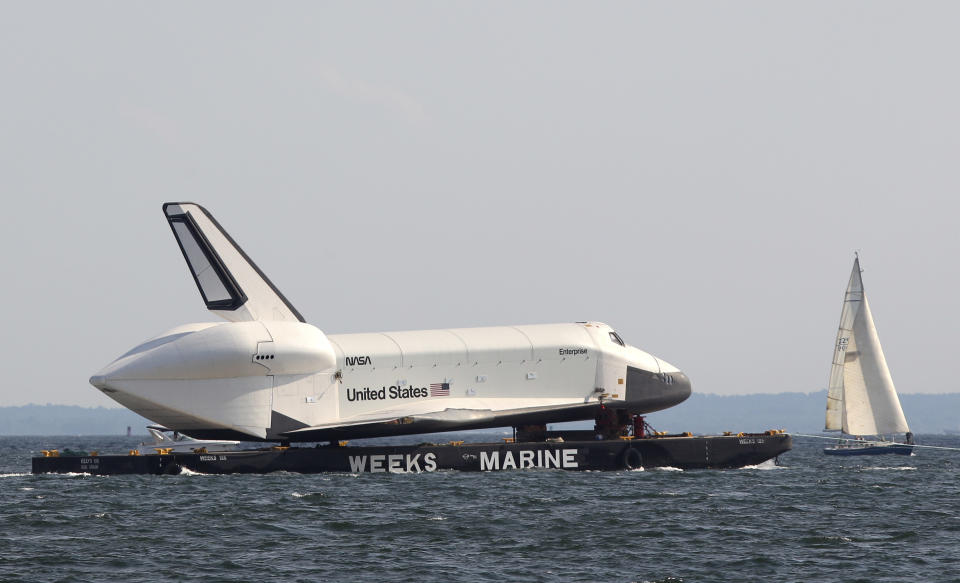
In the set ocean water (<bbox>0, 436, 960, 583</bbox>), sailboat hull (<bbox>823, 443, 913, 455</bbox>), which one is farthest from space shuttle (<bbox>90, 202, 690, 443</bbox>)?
sailboat hull (<bbox>823, 443, 913, 455</bbox>)

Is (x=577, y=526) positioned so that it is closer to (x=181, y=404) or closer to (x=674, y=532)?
(x=674, y=532)

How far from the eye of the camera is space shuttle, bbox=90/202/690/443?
4169cm

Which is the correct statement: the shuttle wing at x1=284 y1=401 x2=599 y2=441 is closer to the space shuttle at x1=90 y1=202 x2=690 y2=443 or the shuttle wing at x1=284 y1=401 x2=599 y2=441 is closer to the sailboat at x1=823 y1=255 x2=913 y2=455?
the space shuttle at x1=90 y1=202 x2=690 y2=443

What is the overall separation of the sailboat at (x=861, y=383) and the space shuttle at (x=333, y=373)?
24.6 m

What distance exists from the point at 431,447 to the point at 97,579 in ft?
72.7

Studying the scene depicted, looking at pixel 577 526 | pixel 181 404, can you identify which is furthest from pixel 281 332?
pixel 577 526

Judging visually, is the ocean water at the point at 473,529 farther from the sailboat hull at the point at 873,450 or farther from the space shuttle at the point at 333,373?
the sailboat hull at the point at 873,450

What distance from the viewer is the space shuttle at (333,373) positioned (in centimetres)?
4169

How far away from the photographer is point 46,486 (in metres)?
41.9

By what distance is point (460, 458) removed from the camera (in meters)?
44.8

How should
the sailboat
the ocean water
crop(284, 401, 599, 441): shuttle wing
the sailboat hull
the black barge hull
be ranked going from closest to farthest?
the ocean water < the black barge hull < crop(284, 401, 599, 441): shuttle wing < the sailboat < the sailboat hull

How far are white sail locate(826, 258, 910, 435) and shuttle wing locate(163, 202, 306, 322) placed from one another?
126 ft

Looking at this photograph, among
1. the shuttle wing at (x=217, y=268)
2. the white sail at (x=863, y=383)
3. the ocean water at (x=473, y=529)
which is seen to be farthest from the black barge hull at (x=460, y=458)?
the white sail at (x=863, y=383)

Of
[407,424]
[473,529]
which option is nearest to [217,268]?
[407,424]
